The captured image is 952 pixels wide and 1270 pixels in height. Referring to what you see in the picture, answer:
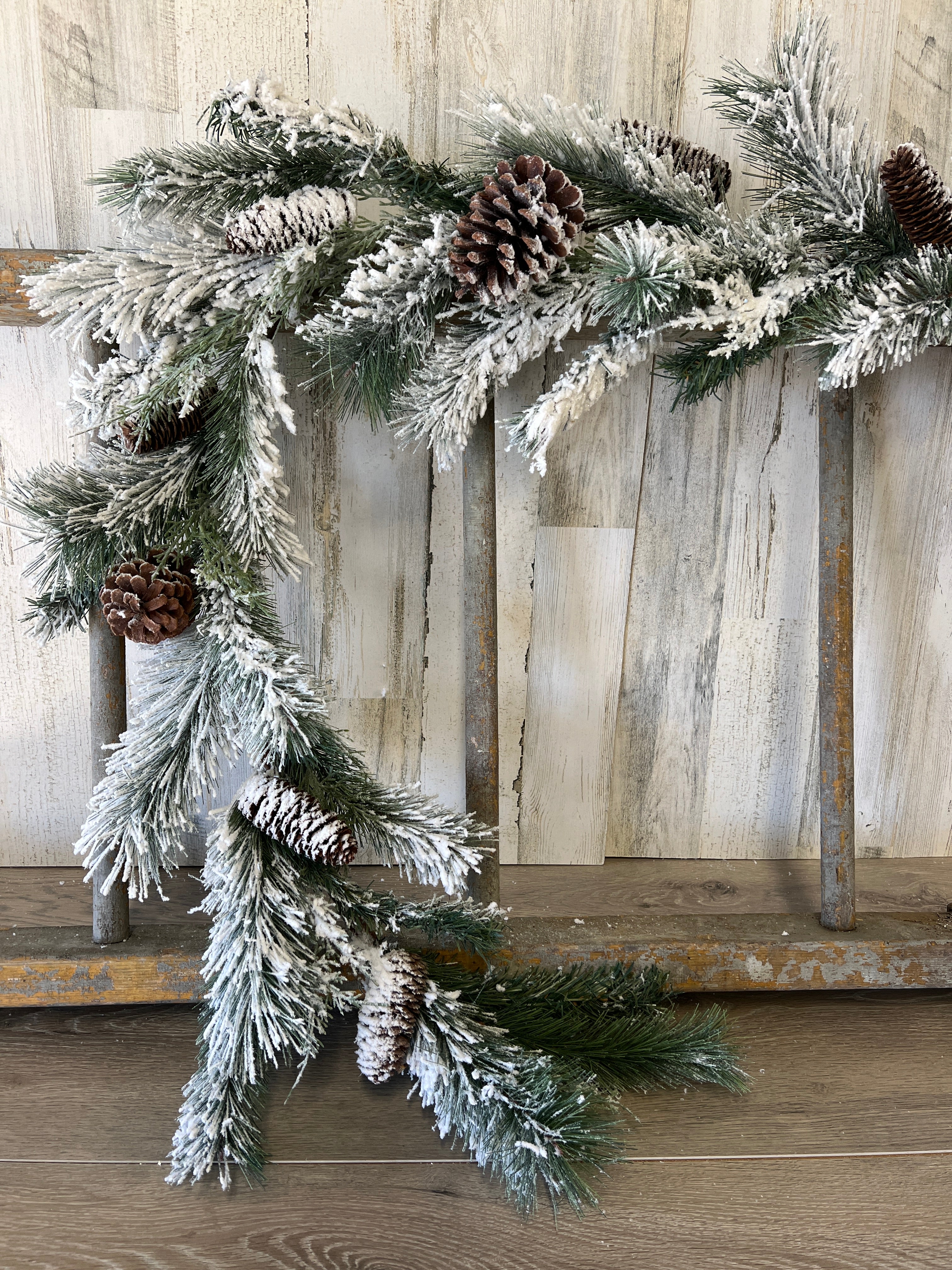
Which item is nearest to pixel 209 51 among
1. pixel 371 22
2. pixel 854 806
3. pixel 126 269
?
pixel 371 22

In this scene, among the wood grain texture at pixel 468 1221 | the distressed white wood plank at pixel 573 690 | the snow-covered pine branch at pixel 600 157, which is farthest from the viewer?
the distressed white wood plank at pixel 573 690

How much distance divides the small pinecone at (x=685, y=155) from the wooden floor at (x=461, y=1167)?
0.72 meters

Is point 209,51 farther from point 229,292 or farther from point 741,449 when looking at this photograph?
point 741,449

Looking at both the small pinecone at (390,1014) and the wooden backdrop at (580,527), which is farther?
the wooden backdrop at (580,527)

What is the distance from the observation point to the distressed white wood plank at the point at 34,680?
80cm

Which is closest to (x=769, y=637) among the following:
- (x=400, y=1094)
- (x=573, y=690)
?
(x=573, y=690)

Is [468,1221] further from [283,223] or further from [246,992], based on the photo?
[283,223]

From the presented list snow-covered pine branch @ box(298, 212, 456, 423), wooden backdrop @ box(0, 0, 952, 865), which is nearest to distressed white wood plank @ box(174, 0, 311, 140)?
wooden backdrop @ box(0, 0, 952, 865)

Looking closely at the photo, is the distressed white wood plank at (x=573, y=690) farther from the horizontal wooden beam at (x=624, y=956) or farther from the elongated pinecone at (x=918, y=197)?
the elongated pinecone at (x=918, y=197)

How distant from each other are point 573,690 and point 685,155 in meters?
0.49

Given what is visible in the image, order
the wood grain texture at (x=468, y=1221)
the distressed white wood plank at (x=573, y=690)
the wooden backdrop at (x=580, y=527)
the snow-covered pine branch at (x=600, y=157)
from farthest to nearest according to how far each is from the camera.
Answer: the distressed white wood plank at (x=573, y=690)
the wooden backdrop at (x=580, y=527)
the snow-covered pine branch at (x=600, y=157)
the wood grain texture at (x=468, y=1221)

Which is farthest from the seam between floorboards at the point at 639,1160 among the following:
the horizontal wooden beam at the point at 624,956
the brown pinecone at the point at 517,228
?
the brown pinecone at the point at 517,228

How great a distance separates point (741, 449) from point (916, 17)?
404 millimetres

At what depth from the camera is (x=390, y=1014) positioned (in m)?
0.63
